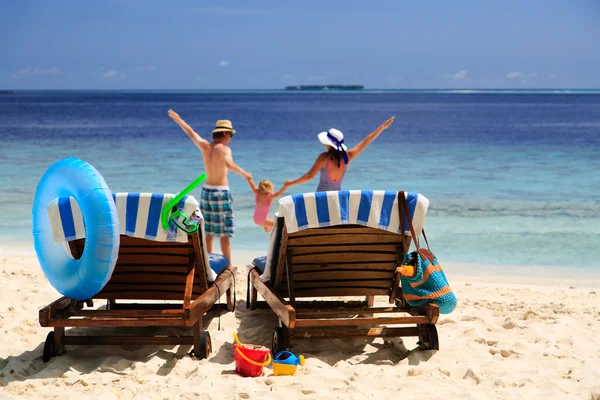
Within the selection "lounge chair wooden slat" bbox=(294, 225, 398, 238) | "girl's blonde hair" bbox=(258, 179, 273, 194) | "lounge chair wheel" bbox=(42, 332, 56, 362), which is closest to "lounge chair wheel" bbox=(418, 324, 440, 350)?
"lounge chair wooden slat" bbox=(294, 225, 398, 238)

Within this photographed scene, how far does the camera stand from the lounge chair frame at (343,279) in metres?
4.16

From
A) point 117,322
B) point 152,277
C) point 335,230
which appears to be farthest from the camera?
point 152,277

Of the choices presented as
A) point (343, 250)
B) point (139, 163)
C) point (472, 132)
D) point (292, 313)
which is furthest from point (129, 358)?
point (472, 132)

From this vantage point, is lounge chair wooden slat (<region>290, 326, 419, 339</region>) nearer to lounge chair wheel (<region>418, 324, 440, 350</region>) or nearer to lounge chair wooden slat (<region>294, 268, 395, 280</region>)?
lounge chair wheel (<region>418, 324, 440, 350</region>)

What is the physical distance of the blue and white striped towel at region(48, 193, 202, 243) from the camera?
4.07 m

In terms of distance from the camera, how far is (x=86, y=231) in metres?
3.83

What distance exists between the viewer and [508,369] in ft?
13.0

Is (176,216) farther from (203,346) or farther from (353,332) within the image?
(353,332)

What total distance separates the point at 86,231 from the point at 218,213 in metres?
2.49

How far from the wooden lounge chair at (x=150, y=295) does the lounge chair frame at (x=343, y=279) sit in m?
0.45

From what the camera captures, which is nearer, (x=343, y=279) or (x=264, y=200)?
(x=343, y=279)

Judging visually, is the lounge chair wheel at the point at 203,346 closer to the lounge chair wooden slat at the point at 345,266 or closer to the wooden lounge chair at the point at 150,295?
the wooden lounge chair at the point at 150,295

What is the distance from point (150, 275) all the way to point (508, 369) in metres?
2.20

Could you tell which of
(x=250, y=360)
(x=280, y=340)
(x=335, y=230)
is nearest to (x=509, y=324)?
(x=335, y=230)
